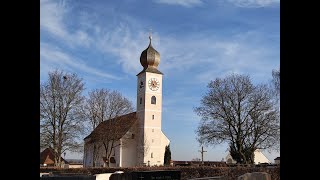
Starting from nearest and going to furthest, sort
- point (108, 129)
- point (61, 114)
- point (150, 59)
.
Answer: point (61, 114) → point (108, 129) → point (150, 59)

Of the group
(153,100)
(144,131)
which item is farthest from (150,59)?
(144,131)

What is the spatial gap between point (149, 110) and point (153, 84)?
5.27 meters

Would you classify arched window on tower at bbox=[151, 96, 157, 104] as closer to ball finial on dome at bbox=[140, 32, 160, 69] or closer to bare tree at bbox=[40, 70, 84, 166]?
ball finial on dome at bbox=[140, 32, 160, 69]

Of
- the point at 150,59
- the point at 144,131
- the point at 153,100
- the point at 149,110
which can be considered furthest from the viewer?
the point at 150,59

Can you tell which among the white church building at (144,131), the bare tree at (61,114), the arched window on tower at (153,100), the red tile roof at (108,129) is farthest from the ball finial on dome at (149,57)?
the bare tree at (61,114)

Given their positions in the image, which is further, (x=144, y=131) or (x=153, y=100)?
(x=153, y=100)

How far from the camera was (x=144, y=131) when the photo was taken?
68.3 meters

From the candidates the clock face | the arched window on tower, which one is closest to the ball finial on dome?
the clock face

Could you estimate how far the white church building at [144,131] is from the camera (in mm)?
66312

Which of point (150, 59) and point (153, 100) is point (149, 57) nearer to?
point (150, 59)

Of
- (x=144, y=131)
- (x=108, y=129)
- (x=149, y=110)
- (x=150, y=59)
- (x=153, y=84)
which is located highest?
(x=150, y=59)

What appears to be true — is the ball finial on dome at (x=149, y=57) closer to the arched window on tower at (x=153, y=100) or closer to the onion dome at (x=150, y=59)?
the onion dome at (x=150, y=59)
